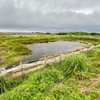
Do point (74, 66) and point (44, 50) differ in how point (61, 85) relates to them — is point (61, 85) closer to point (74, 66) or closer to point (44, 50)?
point (74, 66)

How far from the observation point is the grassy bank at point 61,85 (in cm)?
988

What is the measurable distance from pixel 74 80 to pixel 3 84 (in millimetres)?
4984

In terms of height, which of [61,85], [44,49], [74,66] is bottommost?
[44,49]

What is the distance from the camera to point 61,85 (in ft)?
37.7

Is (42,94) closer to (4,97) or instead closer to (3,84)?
(4,97)

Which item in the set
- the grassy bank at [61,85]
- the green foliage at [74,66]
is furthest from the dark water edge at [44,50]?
the grassy bank at [61,85]

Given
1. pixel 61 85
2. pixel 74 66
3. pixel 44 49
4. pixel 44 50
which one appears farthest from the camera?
pixel 44 49

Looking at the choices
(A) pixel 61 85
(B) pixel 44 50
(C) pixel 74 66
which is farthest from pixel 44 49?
(A) pixel 61 85

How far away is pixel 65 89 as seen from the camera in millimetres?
10648

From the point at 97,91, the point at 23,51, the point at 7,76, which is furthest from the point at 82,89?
the point at 23,51

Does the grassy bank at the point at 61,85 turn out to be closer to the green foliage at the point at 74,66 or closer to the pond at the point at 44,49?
the green foliage at the point at 74,66

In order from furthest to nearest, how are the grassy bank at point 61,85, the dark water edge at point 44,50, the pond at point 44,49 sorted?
the pond at point 44,49 < the dark water edge at point 44,50 < the grassy bank at point 61,85

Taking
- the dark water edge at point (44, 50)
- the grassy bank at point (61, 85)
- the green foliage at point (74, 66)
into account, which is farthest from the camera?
the dark water edge at point (44, 50)

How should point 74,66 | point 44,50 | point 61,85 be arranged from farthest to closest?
point 44,50
point 74,66
point 61,85
